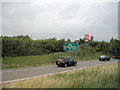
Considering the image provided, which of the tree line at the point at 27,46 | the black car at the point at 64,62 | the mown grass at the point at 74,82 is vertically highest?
the tree line at the point at 27,46

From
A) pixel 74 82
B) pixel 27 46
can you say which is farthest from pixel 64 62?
pixel 74 82

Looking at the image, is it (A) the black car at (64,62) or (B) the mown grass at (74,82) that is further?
(A) the black car at (64,62)

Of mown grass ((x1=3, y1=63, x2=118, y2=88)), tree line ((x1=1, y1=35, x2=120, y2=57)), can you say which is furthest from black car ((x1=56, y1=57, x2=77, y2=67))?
mown grass ((x1=3, y1=63, x2=118, y2=88))

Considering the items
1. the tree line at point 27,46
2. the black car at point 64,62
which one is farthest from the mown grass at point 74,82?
the black car at point 64,62

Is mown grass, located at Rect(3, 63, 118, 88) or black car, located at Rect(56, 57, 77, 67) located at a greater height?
mown grass, located at Rect(3, 63, 118, 88)

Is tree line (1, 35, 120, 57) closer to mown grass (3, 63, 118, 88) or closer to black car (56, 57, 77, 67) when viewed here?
black car (56, 57, 77, 67)

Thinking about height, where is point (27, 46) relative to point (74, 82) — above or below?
above

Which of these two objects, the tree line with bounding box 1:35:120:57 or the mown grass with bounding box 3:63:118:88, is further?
the tree line with bounding box 1:35:120:57

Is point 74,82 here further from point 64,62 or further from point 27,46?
point 27,46

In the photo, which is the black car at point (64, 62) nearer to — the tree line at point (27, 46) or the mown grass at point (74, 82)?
the tree line at point (27, 46)

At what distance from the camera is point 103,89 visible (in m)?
6.23

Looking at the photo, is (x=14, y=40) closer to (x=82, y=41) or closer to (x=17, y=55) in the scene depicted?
(x=17, y=55)

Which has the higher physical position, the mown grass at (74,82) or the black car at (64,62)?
the mown grass at (74,82)

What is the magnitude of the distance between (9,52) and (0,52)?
6.86 ft
